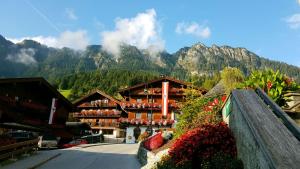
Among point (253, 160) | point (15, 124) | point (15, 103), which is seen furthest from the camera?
point (15, 103)

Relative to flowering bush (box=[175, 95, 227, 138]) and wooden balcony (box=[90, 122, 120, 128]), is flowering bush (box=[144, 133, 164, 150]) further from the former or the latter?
wooden balcony (box=[90, 122, 120, 128])

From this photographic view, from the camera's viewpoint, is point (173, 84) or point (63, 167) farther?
point (173, 84)

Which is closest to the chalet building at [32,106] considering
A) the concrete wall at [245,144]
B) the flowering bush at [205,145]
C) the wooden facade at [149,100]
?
the wooden facade at [149,100]

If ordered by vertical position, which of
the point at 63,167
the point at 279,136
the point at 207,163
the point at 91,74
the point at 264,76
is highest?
the point at 91,74

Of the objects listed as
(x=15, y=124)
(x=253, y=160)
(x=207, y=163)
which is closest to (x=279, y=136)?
(x=253, y=160)

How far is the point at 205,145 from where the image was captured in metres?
12.4

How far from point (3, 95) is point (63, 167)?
63.4 feet

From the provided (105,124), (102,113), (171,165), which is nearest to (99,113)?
(102,113)

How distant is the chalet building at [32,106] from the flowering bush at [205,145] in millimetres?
25320

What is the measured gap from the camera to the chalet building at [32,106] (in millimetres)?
37281

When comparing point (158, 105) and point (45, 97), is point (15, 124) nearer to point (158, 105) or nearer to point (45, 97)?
point (45, 97)

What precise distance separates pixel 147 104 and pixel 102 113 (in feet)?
44.4

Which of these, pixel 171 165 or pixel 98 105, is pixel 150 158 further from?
pixel 98 105

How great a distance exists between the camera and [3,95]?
37312 mm
